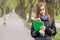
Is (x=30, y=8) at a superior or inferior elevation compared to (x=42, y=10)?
inferior

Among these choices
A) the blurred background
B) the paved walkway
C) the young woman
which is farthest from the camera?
the paved walkway

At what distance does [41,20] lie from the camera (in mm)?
3658

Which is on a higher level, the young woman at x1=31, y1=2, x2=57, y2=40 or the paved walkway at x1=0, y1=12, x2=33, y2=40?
the young woman at x1=31, y1=2, x2=57, y2=40

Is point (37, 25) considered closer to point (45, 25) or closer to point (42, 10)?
point (45, 25)

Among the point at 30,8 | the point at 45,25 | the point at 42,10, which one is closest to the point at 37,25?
the point at 45,25

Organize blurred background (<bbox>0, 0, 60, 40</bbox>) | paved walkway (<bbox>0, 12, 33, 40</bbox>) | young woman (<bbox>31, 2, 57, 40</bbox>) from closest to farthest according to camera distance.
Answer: young woman (<bbox>31, 2, 57, 40</bbox>)
blurred background (<bbox>0, 0, 60, 40</bbox>)
paved walkway (<bbox>0, 12, 33, 40</bbox>)

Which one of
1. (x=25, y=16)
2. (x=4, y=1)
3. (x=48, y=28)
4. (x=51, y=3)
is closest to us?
(x=48, y=28)

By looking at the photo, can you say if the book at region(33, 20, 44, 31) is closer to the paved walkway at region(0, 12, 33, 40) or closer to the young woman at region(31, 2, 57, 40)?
the young woman at region(31, 2, 57, 40)

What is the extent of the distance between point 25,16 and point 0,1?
17.8 feet

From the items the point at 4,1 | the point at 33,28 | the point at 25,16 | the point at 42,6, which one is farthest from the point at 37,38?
the point at 25,16

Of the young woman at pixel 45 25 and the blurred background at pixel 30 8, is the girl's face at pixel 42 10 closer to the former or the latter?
the young woman at pixel 45 25

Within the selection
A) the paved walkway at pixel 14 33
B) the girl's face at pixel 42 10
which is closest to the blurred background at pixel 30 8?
the paved walkway at pixel 14 33

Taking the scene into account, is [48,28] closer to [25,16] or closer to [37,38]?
[37,38]

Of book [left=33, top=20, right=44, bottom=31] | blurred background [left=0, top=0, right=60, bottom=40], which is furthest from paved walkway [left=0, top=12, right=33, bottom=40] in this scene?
book [left=33, top=20, right=44, bottom=31]
